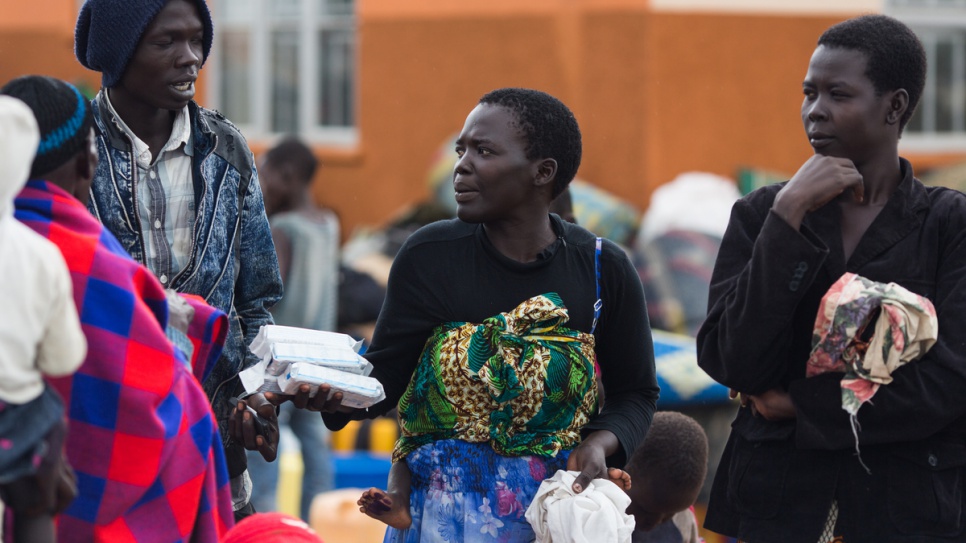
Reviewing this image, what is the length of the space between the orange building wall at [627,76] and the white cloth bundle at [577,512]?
819 centimetres

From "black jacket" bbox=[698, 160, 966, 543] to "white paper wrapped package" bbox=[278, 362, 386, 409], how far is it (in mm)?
932

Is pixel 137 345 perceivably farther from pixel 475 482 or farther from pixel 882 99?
pixel 882 99

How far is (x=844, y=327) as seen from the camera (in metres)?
3.50

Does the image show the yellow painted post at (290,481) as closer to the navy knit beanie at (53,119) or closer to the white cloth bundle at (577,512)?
the white cloth bundle at (577,512)

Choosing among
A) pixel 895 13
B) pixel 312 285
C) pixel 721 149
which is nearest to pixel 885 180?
pixel 312 285

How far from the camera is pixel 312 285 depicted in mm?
8070

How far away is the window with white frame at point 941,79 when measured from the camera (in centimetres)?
1290

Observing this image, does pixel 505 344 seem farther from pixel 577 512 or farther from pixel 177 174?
pixel 177 174

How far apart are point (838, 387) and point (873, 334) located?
16 cm

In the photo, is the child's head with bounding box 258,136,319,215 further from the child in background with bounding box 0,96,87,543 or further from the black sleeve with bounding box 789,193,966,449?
the child in background with bounding box 0,96,87,543

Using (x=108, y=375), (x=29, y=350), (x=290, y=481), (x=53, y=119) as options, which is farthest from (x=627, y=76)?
(x=29, y=350)

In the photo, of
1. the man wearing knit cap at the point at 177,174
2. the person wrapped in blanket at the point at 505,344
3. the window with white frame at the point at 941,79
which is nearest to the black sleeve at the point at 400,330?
the person wrapped in blanket at the point at 505,344

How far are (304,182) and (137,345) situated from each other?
17.7 ft

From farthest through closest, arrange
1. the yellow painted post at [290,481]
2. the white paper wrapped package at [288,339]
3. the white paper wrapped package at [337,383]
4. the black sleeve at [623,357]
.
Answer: the yellow painted post at [290,481] < the black sleeve at [623,357] < the white paper wrapped package at [288,339] < the white paper wrapped package at [337,383]
